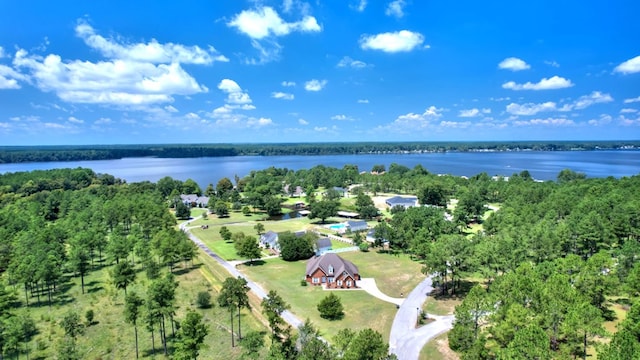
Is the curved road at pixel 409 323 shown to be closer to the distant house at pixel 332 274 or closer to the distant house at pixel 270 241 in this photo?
the distant house at pixel 332 274

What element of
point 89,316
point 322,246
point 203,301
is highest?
point 89,316

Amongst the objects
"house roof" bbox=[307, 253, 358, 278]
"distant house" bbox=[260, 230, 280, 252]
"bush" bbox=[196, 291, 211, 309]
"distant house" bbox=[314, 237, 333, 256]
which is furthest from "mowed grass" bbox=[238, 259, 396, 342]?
"distant house" bbox=[260, 230, 280, 252]

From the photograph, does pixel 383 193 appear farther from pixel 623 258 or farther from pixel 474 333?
pixel 474 333

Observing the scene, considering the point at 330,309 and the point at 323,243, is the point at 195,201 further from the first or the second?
the point at 330,309

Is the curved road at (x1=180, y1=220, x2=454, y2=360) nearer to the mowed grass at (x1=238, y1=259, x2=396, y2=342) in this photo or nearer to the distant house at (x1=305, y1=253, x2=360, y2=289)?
the mowed grass at (x1=238, y1=259, x2=396, y2=342)

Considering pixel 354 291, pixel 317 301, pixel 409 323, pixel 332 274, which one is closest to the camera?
pixel 409 323

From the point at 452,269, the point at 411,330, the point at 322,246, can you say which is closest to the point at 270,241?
the point at 322,246

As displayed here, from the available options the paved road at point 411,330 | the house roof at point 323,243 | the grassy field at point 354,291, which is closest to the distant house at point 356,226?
the house roof at point 323,243
